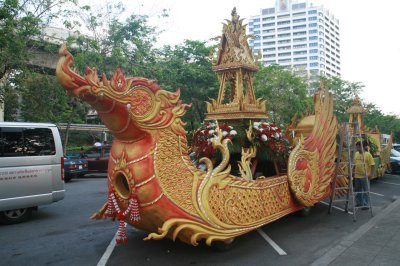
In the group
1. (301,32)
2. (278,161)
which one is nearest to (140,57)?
(278,161)

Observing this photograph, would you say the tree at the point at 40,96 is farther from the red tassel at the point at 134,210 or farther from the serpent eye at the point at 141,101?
the red tassel at the point at 134,210

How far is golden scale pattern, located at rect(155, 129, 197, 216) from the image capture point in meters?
4.23

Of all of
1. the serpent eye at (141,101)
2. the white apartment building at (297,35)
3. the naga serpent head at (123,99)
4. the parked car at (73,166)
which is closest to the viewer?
the naga serpent head at (123,99)

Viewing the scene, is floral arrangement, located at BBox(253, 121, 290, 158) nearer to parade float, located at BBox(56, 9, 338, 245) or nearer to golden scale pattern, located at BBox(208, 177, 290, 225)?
golden scale pattern, located at BBox(208, 177, 290, 225)

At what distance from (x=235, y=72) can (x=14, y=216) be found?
18.5 feet

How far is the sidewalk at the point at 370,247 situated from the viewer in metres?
4.34

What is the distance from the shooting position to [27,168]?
22.8 ft

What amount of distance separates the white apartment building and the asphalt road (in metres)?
92.7

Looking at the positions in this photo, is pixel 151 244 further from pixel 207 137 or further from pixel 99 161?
pixel 99 161

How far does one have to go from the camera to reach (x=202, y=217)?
4.29 metres

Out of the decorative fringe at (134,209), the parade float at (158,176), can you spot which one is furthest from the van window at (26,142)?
the decorative fringe at (134,209)

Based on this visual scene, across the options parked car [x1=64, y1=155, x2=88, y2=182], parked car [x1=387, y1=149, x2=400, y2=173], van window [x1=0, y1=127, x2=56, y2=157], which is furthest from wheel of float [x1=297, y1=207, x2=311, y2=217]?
parked car [x1=64, y1=155, x2=88, y2=182]

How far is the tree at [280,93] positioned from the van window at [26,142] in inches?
684

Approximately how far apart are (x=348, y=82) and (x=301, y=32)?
231 feet
